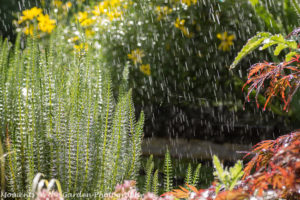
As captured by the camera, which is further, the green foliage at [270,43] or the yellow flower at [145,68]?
the yellow flower at [145,68]

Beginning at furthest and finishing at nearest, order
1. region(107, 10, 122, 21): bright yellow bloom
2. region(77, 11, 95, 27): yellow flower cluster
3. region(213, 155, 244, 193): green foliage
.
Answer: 1. region(77, 11, 95, 27): yellow flower cluster
2. region(107, 10, 122, 21): bright yellow bloom
3. region(213, 155, 244, 193): green foliage

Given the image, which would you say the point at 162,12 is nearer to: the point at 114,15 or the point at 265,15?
the point at 114,15

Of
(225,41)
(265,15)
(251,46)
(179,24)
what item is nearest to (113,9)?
(179,24)

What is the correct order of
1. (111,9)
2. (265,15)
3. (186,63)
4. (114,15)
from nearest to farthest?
(265,15) < (186,63) < (114,15) < (111,9)

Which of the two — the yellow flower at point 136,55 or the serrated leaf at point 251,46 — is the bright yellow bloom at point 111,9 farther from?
the serrated leaf at point 251,46

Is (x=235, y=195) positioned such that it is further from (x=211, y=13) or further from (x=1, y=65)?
(x=211, y=13)

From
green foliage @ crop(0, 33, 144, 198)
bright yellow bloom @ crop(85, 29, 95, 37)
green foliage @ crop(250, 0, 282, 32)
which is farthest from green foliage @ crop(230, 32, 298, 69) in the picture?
bright yellow bloom @ crop(85, 29, 95, 37)

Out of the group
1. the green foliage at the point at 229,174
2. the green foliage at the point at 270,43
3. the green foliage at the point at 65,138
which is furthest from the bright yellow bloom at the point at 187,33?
the green foliage at the point at 229,174

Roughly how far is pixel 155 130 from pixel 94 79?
6.56ft

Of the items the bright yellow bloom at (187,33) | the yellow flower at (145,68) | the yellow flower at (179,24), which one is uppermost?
the yellow flower at (179,24)

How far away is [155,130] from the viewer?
4.04 m

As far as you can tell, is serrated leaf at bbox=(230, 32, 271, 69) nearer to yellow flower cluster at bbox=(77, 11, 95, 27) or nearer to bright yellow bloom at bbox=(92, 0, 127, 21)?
bright yellow bloom at bbox=(92, 0, 127, 21)

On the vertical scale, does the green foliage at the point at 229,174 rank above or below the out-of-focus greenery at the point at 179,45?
below

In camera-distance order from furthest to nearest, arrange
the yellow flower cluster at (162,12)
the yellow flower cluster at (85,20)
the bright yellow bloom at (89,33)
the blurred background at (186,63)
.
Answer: the yellow flower cluster at (85,20) → the bright yellow bloom at (89,33) → the yellow flower cluster at (162,12) → the blurred background at (186,63)
